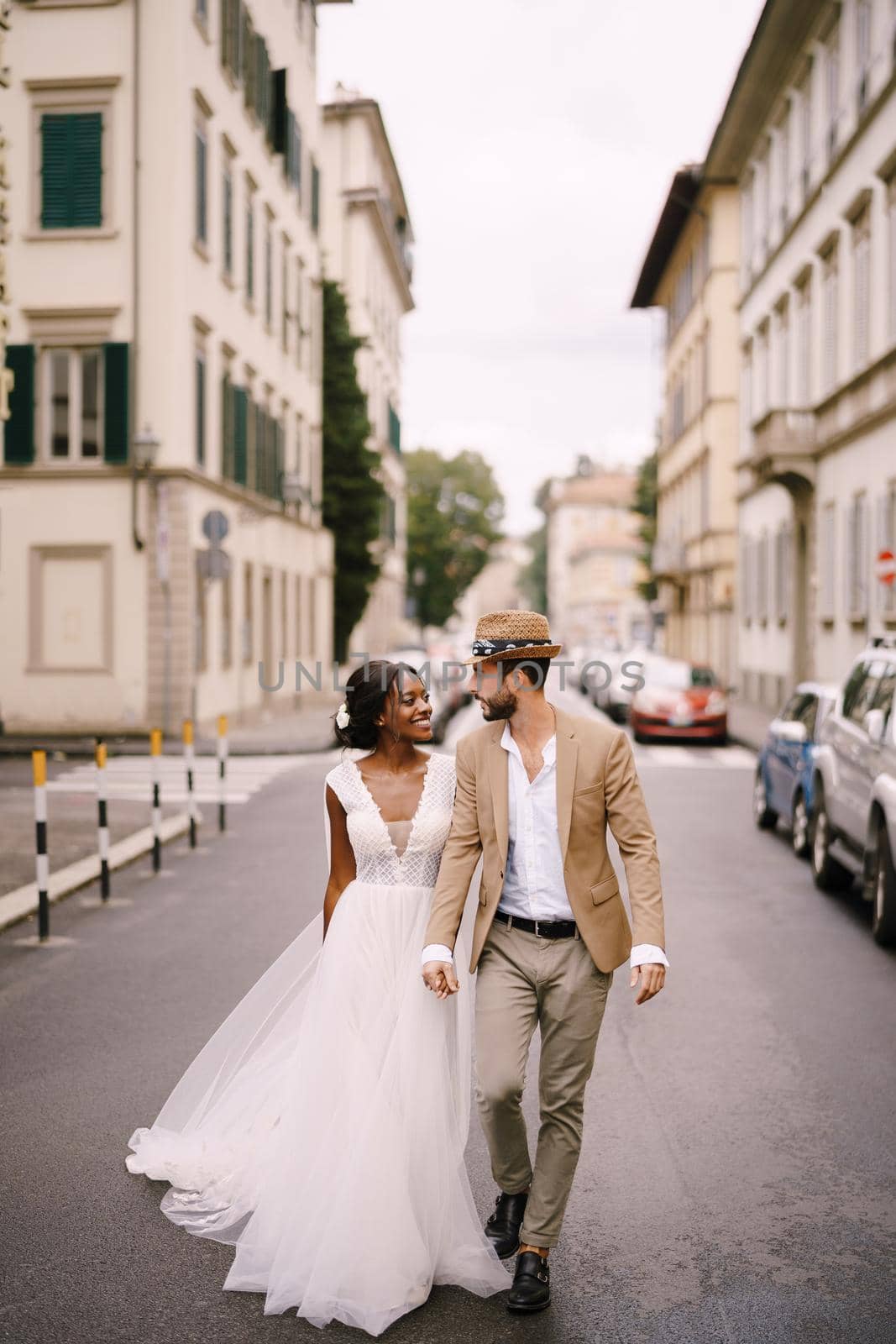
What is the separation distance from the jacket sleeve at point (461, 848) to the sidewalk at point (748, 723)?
60.6 ft

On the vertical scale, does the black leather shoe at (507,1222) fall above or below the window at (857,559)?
below

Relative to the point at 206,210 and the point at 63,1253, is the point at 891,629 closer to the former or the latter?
the point at 206,210

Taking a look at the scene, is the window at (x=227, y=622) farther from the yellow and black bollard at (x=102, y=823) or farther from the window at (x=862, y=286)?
the yellow and black bollard at (x=102, y=823)

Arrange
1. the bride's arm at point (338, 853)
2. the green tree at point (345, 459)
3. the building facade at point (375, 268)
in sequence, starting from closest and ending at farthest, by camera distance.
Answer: the bride's arm at point (338, 853) < the green tree at point (345, 459) < the building facade at point (375, 268)

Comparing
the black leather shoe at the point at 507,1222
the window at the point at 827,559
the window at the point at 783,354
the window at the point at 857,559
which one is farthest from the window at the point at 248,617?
the black leather shoe at the point at 507,1222

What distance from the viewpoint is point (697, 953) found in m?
8.94

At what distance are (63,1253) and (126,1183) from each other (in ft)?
1.91

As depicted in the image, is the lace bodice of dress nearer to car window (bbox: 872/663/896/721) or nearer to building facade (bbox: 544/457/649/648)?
car window (bbox: 872/663/896/721)

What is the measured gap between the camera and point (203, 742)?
81.6 feet

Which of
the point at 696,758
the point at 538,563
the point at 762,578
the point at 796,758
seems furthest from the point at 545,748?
the point at 538,563

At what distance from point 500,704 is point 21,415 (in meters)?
21.7

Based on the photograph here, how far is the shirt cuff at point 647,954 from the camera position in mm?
4137

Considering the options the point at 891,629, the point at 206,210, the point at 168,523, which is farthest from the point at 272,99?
the point at 891,629

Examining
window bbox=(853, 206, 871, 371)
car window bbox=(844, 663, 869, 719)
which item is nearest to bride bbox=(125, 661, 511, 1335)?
car window bbox=(844, 663, 869, 719)
